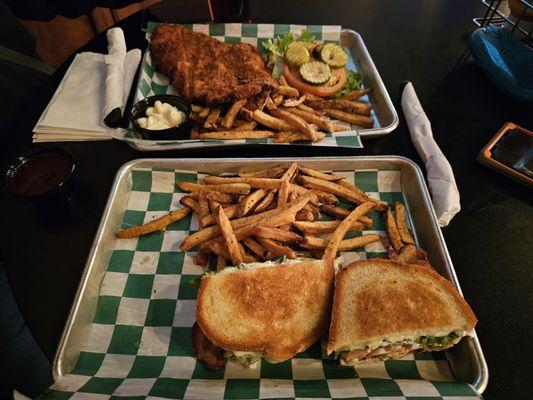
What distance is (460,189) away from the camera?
2121 mm

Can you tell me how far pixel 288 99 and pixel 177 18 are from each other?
68.7 inches

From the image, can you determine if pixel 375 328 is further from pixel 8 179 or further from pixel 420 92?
pixel 420 92

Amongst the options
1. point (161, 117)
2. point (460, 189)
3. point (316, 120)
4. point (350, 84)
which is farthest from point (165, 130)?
point (460, 189)

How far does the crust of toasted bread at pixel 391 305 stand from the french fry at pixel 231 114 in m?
1.31

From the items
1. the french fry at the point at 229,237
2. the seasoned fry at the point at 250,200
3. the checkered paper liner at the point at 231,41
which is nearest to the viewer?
the french fry at the point at 229,237

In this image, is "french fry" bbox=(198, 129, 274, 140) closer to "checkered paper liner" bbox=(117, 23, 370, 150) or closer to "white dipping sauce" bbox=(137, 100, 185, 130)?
"checkered paper liner" bbox=(117, 23, 370, 150)

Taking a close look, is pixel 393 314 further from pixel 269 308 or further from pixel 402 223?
pixel 402 223

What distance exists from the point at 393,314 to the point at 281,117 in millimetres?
1532

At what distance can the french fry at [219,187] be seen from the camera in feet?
6.29

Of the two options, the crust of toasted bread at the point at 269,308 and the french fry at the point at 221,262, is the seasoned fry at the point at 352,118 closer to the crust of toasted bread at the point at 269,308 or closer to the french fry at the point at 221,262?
the crust of toasted bread at the point at 269,308

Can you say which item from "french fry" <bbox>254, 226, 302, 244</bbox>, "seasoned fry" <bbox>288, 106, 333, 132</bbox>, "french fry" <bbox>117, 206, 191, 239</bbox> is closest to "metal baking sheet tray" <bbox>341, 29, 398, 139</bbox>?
"seasoned fry" <bbox>288, 106, 333, 132</bbox>

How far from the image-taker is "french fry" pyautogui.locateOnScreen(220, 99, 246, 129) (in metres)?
2.33

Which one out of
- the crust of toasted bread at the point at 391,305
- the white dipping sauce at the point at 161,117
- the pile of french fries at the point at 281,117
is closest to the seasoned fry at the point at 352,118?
the pile of french fries at the point at 281,117

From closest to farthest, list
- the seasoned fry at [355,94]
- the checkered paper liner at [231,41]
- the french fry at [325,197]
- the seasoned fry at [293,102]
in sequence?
the french fry at [325,197]
the checkered paper liner at [231,41]
the seasoned fry at [293,102]
the seasoned fry at [355,94]
